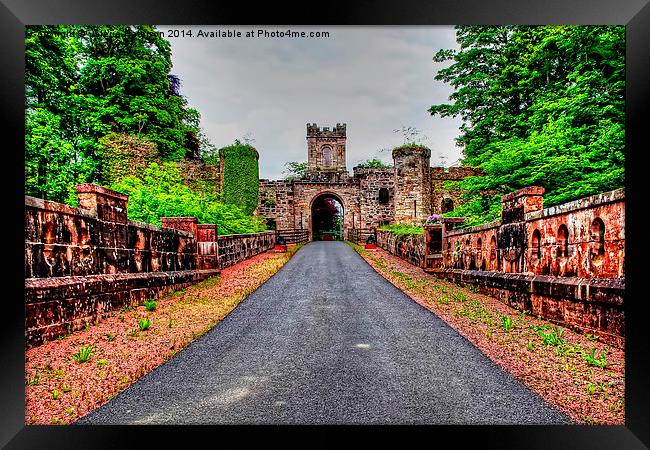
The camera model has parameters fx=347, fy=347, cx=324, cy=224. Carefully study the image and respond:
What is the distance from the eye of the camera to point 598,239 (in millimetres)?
3775

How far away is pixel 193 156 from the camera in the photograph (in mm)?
25266

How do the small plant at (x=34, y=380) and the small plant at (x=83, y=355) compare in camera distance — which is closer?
the small plant at (x=34, y=380)

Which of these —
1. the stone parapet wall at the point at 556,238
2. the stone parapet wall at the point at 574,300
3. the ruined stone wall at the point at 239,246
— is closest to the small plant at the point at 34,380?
the stone parapet wall at the point at 574,300

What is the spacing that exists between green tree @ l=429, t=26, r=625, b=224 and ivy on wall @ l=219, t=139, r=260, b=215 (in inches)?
545

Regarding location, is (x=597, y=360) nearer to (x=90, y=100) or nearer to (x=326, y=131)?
(x=90, y=100)

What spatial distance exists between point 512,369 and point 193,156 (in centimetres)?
2561

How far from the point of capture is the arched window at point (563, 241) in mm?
4395

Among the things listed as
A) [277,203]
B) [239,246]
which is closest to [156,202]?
[239,246]

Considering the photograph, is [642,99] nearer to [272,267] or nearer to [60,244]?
[60,244]

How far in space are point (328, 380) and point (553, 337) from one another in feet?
8.98

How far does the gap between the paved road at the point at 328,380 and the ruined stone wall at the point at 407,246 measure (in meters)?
6.43

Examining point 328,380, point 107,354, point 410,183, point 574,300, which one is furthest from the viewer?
point 410,183

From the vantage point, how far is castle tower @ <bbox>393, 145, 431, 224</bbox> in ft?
73.8
